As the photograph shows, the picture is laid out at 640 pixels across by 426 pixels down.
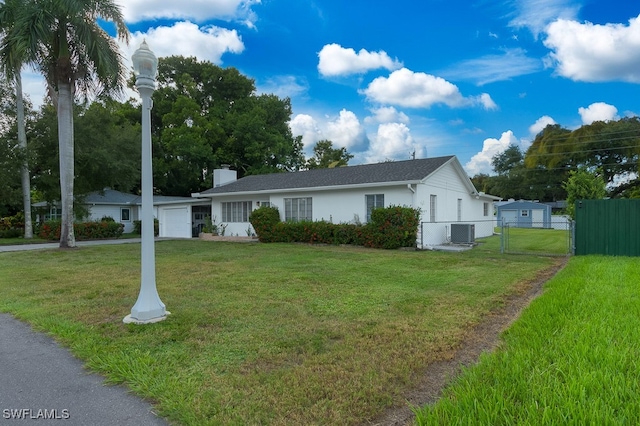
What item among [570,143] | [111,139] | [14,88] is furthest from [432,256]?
[570,143]

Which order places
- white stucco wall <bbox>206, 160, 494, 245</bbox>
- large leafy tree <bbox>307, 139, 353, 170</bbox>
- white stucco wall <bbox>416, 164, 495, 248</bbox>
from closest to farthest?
1. white stucco wall <bbox>416, 164, 495, 248</bbox>
2. white stucco wall <bbox>206, 160, 494, 245</bbox>
3. large leafy tree <bbox>307, 139, 353, 170</bbox>

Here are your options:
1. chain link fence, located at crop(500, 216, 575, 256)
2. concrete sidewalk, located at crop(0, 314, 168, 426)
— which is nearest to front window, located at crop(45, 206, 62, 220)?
concrete sidewalk, located at crop(0, 314, 168, 426)

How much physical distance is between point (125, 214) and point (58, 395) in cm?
2871

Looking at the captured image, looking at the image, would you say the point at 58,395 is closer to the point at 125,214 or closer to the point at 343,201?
the point at 343,201

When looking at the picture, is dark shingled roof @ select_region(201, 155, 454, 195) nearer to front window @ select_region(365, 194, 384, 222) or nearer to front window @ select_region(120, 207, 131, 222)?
front window @ select_region(365, 194, 384, 222)

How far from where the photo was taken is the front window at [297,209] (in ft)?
55.5

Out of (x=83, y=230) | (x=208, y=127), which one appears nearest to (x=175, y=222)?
(x=83, y=230)

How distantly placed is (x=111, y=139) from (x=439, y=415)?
25.9 meters

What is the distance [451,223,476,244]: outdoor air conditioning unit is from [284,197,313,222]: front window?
20.6 feet

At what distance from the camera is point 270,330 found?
4207 millimetres

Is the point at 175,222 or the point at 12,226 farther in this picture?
the point at 12,226

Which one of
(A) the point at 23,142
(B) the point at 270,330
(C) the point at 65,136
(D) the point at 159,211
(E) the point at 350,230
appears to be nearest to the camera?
(B) the point at 270,330

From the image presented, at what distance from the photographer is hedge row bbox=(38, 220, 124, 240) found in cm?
2033

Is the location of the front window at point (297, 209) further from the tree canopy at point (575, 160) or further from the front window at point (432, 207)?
the tree canopy at point (575, 160)
